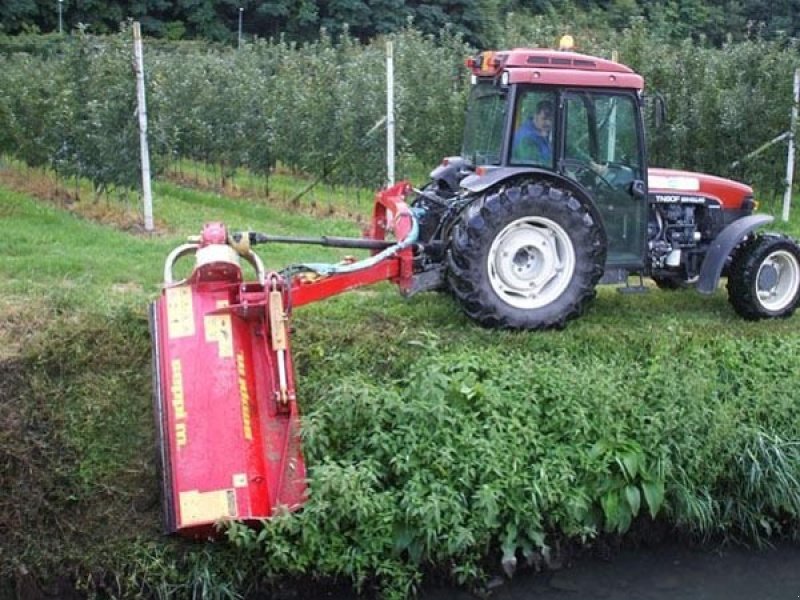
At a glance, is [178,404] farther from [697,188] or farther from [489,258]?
[697,188]

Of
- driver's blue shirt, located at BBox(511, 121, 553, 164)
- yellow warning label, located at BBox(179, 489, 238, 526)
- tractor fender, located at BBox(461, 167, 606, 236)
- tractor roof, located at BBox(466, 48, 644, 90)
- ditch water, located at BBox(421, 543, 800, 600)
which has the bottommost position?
ditch water, located at BBox(421, 543, 800, 600)

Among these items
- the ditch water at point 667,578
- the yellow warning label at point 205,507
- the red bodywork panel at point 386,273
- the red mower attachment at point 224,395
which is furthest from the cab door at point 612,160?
the yellow warning label at point 205,507

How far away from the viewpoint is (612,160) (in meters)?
7.27

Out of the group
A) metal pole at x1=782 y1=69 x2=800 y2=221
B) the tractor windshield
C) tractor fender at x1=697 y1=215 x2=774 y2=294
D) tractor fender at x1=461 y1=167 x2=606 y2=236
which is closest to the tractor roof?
the tractor windshield

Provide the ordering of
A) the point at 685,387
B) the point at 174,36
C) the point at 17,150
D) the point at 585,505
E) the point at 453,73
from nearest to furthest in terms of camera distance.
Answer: the point at 585,505 < the point at 685,387 < the point at 17,150 < the point at 453,73 < the point at 174,36

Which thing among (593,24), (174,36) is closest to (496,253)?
(593,24)

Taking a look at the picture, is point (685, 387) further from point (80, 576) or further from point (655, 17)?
point (655, 17)

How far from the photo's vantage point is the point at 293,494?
5.45 m

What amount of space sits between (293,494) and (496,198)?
2.36 metres

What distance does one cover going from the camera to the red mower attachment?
5.31 metres

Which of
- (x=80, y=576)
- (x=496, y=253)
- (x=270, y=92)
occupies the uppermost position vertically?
(x=270, y=92)

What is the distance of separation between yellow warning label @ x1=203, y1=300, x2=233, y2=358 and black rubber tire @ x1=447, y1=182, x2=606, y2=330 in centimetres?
166

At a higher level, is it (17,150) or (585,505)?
(17,150)

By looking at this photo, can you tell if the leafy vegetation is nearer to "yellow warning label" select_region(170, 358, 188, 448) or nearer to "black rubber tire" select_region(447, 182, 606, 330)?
"black rubber tire" select_region(447, 182, 606, 330)
